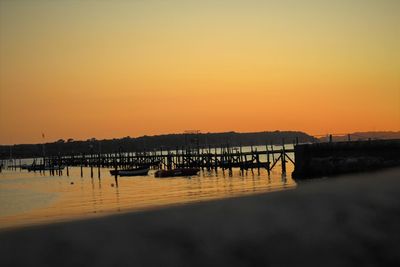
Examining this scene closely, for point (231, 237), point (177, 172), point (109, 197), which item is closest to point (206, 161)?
point (177, 172)

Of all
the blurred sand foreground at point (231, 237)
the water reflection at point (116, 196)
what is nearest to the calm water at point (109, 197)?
the water reflection at point (116, 196)

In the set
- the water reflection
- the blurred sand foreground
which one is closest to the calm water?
the water reflection

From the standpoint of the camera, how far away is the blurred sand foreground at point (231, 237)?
15.2 ft

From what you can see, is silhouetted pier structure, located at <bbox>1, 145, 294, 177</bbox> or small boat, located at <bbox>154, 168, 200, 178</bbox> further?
small boat, located at <bbox>154, 168, 200, 178</bbox>

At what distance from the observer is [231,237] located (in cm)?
516

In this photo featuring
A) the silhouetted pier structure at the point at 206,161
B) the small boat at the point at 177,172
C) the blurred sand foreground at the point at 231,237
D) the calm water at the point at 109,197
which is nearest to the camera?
the blurred sand foreground at the point at 231,237

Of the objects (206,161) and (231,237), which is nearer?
(231,237)

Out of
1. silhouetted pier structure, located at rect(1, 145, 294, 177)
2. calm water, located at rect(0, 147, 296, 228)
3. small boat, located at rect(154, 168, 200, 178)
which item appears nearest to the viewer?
calm water, located at rect(0, 147, 296, 228)

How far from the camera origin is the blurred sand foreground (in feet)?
15.2

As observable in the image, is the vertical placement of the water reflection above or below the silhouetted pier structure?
below

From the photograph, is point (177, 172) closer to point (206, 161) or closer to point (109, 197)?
point (206, 161)

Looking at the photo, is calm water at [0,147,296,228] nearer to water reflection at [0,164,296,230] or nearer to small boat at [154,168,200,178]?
water reflection at [0,164,296,230]

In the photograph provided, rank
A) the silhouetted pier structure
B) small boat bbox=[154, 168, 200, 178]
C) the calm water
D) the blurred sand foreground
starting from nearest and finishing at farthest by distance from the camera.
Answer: the blurred sand foreground → the calm water → the silhouetted pier structure → small boat bbox=[154, 168, 200, 178]

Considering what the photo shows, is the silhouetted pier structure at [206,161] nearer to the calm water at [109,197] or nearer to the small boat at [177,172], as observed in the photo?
the small boat at [177,172]
